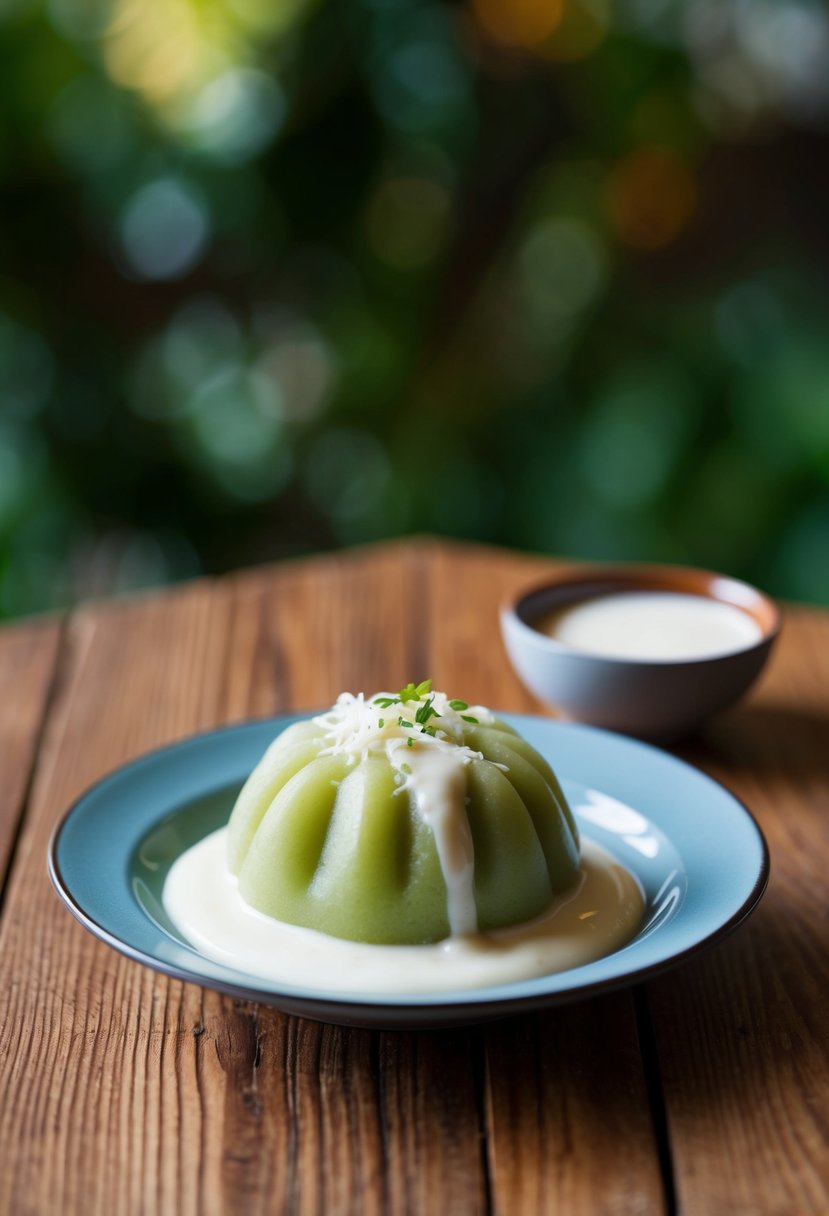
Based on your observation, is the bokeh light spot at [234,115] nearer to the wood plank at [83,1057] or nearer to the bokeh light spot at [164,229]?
the bokeh light spot at [164,229]

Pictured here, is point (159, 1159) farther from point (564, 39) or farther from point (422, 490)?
point (564, 39)

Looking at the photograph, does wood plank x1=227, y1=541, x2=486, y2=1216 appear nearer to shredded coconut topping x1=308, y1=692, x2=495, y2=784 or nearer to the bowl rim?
shredded coconut topping x1=308, y1=692, x2=495, y2=784

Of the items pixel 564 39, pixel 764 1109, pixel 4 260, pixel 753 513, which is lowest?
pixel 753 513

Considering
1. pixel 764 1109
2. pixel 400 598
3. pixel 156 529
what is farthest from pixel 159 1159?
pixel 156 529

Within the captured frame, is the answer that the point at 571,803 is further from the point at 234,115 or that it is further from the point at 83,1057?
the point at 234,115

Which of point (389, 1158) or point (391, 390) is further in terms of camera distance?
point (391, 390)

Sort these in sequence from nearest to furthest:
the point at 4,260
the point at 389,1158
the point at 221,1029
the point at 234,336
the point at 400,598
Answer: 1. the point at 389,1158
2. the point at 221,1029
3. the point at 400,598
4. the point at 4,260
5. the point at 234,336
